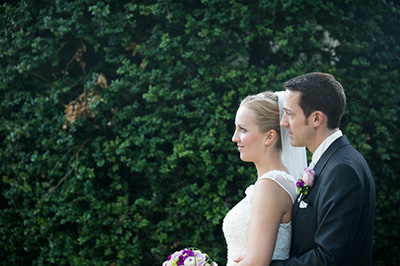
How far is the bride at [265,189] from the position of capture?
2393 mm

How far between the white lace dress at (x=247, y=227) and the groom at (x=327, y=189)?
0.08 metres

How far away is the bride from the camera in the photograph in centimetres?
239

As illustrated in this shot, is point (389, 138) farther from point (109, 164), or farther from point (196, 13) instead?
point (109, 164)

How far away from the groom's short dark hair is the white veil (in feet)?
1.47

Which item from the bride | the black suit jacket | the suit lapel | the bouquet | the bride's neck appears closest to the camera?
the black suit jacket

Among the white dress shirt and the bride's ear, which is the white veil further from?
the white dress shirt

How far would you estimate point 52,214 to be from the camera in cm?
473

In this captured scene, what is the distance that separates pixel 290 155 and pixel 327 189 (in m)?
0.81

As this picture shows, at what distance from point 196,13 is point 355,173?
9.66ft

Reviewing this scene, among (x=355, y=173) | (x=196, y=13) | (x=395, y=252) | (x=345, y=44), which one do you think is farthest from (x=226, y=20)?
(x=395, y=252)

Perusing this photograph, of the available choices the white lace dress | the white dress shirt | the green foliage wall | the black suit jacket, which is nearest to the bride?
the white lace dress

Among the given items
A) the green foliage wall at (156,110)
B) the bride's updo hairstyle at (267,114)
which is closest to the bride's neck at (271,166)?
the bride's updo hairstyle at (267,114)

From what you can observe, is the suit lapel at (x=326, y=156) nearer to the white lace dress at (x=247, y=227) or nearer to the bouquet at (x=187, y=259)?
the white lace dress at (x=247, y=227)

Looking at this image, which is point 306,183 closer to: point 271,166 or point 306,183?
point 306,183
